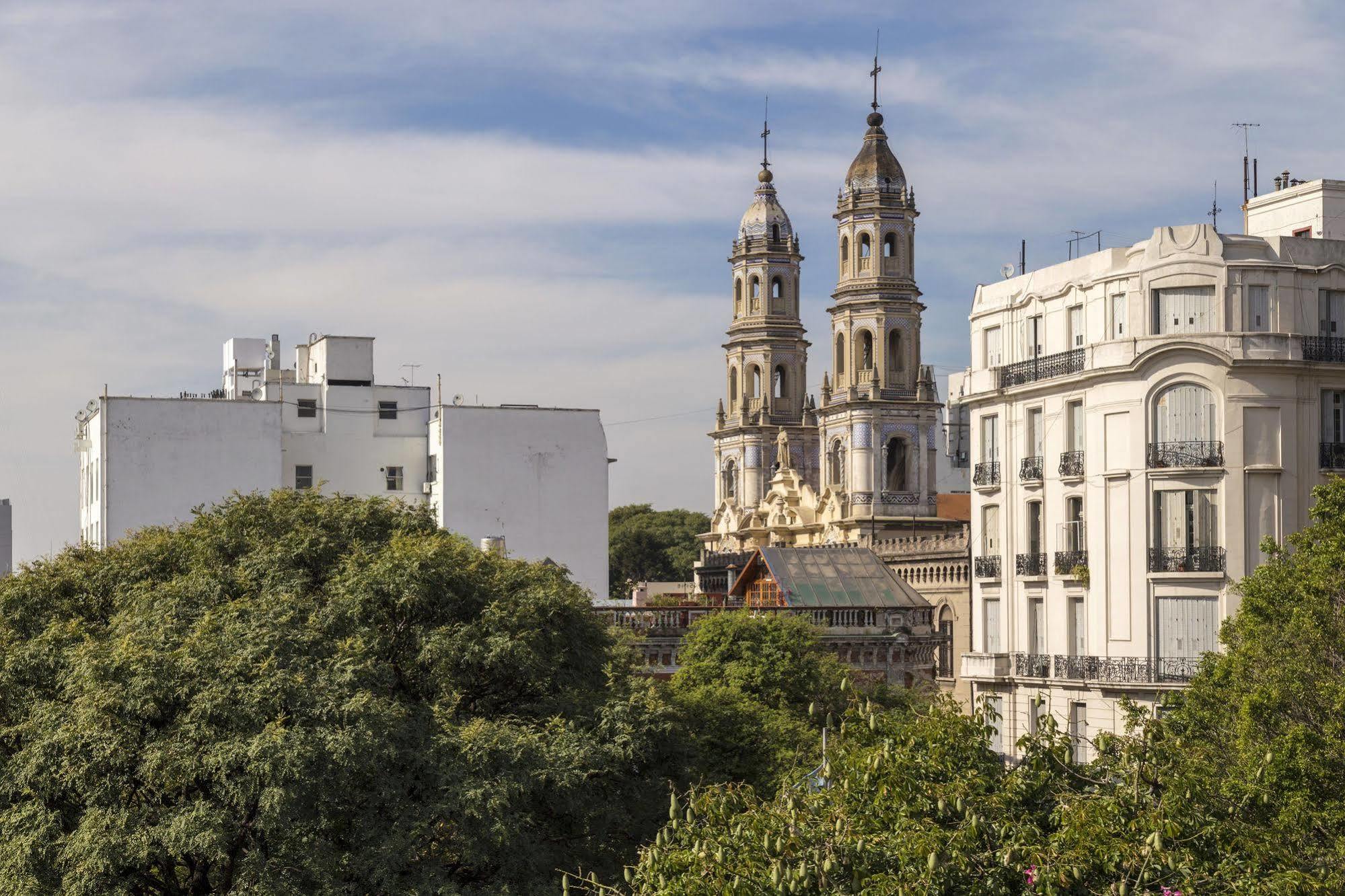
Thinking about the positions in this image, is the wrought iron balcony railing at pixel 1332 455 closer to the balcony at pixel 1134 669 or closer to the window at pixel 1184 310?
the window at pixel 1184 310

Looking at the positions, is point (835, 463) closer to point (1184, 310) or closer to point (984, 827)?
point (1184, 310)

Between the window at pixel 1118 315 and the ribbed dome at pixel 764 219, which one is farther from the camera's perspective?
the ribbed dome at pixel 764 219

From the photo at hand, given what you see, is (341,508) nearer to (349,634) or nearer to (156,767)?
(349,634)

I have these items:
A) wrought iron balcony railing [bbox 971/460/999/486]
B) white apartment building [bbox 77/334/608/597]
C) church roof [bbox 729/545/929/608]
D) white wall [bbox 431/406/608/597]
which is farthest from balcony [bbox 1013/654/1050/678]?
white wall [bbox 431/406/608/597]

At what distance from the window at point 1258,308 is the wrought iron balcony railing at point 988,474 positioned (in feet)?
29.7

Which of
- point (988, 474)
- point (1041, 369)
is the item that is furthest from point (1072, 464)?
point (988, 474)

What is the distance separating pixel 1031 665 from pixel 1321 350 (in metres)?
11.0

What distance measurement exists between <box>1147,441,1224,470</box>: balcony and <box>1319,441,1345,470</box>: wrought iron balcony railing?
2.57 meters

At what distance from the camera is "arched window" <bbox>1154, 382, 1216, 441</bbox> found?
48.6 metres

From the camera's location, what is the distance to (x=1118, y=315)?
50625mm

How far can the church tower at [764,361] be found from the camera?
126m

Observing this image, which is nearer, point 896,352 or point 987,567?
point 987,567

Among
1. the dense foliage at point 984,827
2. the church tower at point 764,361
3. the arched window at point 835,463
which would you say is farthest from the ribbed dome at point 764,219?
the dense foliage at point 984,827

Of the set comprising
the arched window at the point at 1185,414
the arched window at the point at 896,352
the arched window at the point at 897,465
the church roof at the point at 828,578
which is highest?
the arched window at the point at 896,352
